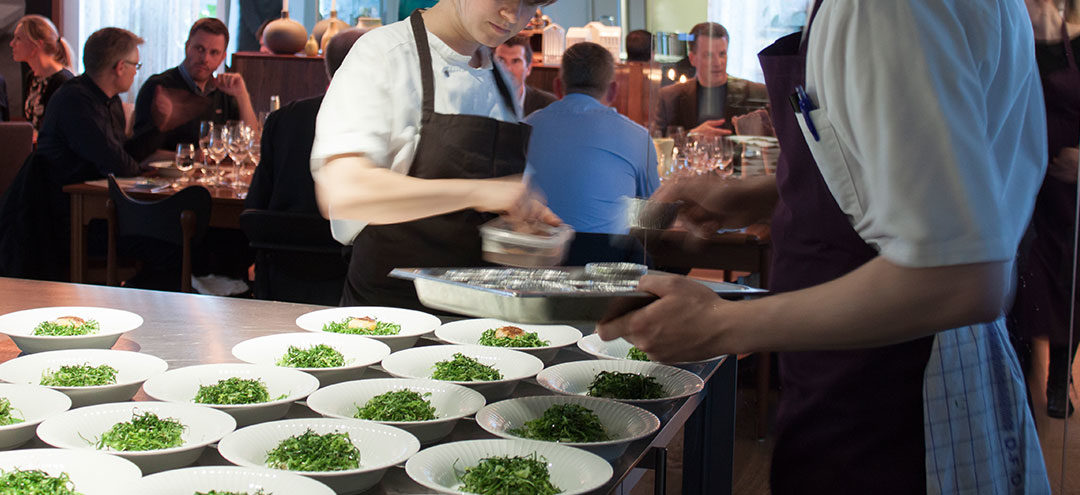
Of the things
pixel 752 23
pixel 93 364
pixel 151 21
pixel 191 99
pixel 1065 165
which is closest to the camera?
pixel 1065 165

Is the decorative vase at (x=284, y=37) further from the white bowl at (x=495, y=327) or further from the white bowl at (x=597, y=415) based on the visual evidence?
the white bowl at (x=597, y=415)

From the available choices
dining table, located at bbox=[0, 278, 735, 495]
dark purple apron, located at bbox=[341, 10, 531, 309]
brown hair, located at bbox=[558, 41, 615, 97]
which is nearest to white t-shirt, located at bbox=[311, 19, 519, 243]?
dark purple apron, located at bbox=[341, 10, 531, 309]

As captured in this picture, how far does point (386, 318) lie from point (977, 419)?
116cm

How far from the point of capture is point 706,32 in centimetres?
178

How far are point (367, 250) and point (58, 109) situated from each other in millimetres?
3033

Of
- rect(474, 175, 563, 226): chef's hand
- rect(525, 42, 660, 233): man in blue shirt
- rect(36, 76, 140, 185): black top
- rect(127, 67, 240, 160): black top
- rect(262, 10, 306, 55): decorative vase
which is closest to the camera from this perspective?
rect(474, 175, 563, 226): chef's hand

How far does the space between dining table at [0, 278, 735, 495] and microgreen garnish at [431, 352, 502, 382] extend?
0.06 meters

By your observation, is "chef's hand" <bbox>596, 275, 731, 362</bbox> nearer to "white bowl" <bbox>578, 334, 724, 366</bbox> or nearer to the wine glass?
"white bowl" <bbox>578, 334, 724, 366</bbox>

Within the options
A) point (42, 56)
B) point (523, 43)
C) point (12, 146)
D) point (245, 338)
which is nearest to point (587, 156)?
point (523, 43)

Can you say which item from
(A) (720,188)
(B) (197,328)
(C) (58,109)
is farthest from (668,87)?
(C) (58,109)

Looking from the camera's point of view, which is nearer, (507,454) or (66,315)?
(507,454)

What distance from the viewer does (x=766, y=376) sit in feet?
12.3

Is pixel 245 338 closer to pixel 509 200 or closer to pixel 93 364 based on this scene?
pixel 93 364

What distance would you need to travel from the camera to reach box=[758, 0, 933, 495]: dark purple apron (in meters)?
1.12
